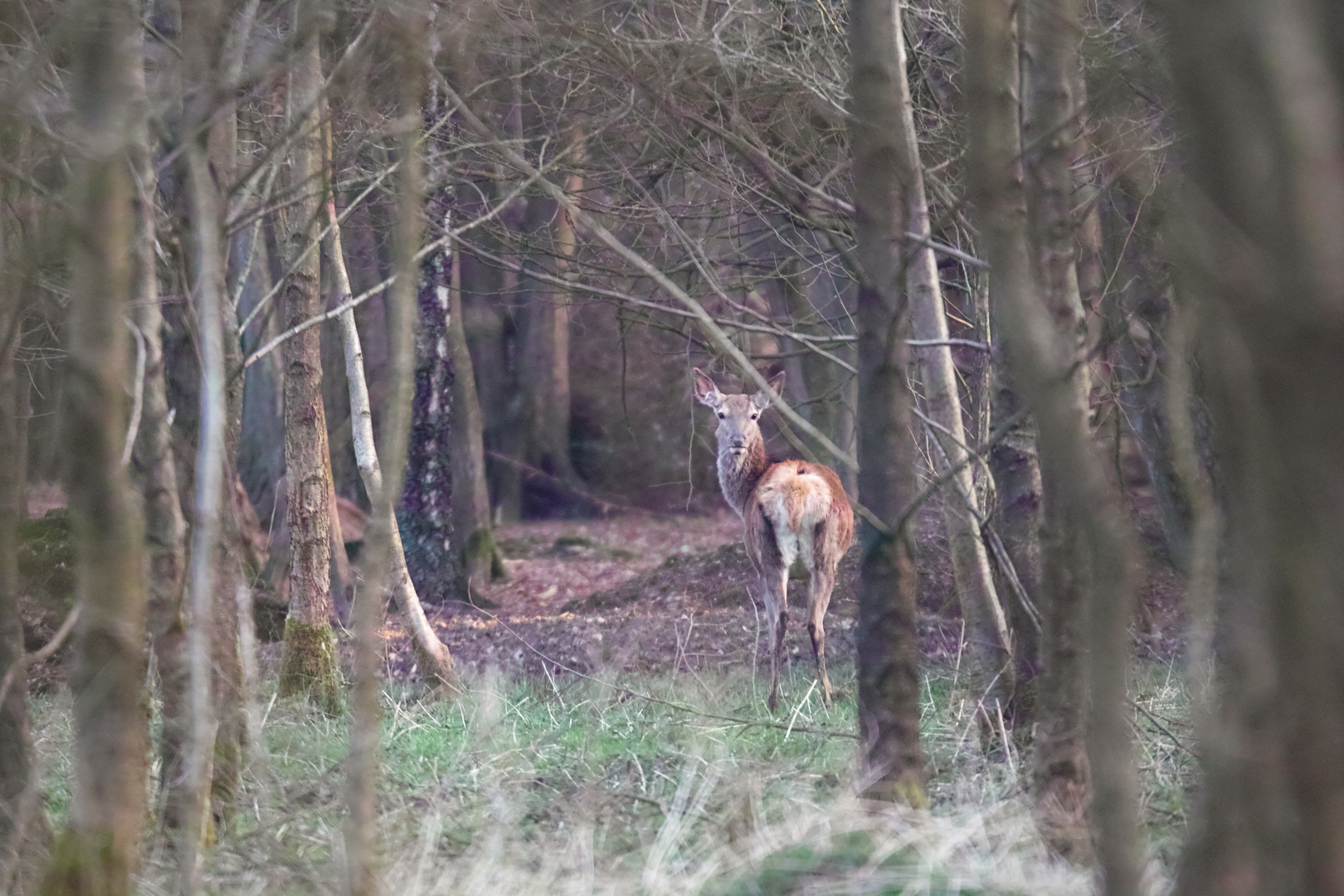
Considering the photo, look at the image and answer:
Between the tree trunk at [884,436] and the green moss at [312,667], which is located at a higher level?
the tree trunk at [884,436]

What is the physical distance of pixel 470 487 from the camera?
15.4 meters

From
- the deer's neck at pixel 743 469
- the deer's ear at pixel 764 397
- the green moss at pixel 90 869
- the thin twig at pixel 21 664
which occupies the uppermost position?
the deer's ear at pixel 764 397

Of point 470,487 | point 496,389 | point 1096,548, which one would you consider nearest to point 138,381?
point 1096,548

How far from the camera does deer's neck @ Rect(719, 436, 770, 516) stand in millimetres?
9242

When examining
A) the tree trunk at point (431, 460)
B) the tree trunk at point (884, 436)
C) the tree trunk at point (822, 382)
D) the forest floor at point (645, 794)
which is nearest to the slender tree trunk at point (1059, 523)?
the forest floor at point (645, 794)

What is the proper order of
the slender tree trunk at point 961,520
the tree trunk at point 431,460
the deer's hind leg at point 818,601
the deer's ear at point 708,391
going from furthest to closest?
the tree trunk at point 431,460 → the deer's ear at point 708,391 → the deer's hind leg at point 818,601 → the slender tree trunk at point 961,520

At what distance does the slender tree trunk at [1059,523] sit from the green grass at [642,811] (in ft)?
0.59

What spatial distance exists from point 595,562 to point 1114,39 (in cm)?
1262

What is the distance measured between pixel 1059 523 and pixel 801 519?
4.44 m

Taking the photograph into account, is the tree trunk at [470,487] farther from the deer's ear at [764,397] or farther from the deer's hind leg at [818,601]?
the deer's hind leg at [818,601]

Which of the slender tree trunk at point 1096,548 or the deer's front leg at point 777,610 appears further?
the deer's front leg at point 777,610

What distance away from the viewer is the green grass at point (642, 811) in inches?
126

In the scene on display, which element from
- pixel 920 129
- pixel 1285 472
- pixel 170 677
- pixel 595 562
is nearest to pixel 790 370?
pixel 595 562

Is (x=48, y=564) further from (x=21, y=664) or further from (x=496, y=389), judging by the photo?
(x=496, y=389)
